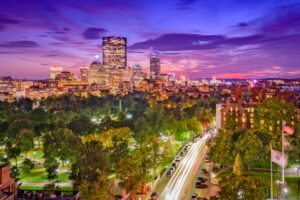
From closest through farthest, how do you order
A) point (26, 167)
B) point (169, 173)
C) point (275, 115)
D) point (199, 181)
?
point (199, 181) < point (26, 167) < point (169, 173) < point (275, 115)

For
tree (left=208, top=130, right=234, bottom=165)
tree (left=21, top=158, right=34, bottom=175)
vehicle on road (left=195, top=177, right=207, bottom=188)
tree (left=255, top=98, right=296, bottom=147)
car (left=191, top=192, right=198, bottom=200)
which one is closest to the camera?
car (left=191, top=192, right=198, bottom=200)

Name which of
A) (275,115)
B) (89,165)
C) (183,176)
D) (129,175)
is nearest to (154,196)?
(129,175)

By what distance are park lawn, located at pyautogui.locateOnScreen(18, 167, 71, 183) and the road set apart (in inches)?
508

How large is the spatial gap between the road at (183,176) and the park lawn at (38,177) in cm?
1290

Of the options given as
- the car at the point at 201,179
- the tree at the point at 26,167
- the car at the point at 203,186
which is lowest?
the car at the point at 203,186

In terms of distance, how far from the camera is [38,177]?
47.8 m

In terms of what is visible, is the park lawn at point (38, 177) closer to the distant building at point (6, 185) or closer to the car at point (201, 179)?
the distant building at point (6, 185)

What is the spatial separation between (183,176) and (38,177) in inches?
724

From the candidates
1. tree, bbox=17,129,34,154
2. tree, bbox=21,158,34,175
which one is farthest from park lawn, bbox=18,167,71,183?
tree, bbox=17,129,34,154

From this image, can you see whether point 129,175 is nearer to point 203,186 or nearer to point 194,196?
point 194,196

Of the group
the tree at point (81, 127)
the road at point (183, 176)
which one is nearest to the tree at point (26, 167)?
the road at point (183, 176)

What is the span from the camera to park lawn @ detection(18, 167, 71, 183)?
4647 cm

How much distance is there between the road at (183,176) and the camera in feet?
132

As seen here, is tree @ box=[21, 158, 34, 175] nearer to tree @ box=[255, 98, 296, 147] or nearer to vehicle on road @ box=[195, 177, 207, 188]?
vehicle on road @ box=[195, 177, 207, 188]
